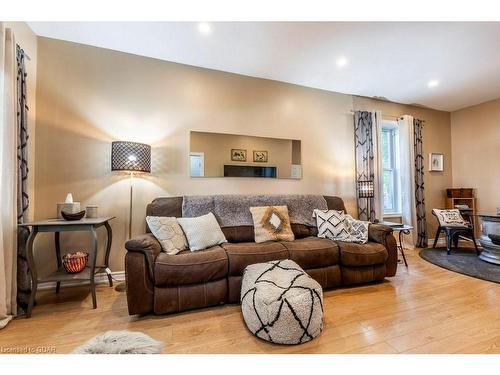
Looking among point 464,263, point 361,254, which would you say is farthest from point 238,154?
point 464,263

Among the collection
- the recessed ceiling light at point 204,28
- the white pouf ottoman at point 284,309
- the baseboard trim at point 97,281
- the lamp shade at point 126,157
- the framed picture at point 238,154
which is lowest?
the baseboard trim at point 97,281

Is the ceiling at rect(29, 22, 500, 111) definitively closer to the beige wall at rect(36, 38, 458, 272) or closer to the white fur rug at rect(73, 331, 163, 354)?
the beige wall at rect(36, 38, 458, 272)

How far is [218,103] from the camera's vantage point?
3.00 meters

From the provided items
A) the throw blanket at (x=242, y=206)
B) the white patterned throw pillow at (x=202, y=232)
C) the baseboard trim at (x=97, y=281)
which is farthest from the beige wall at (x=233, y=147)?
the baseboard trim at (x=97, y=281)

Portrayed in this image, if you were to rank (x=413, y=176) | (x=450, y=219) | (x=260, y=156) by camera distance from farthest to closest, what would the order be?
(x=413, y=176), (x=450, y=219), (x=260, y=156)

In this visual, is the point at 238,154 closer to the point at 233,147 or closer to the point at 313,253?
the point at 233,147

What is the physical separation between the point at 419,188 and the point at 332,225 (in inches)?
97.8

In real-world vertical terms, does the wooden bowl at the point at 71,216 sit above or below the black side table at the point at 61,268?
above

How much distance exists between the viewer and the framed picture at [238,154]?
305 centimetres

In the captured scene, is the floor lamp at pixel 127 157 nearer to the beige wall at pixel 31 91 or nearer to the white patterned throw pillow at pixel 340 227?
the beige wall at pixel 31 91

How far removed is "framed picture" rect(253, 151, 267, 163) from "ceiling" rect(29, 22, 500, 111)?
1044 mm

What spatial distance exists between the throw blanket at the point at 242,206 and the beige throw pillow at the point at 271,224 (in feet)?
0.38

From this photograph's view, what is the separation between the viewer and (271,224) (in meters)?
2.55
